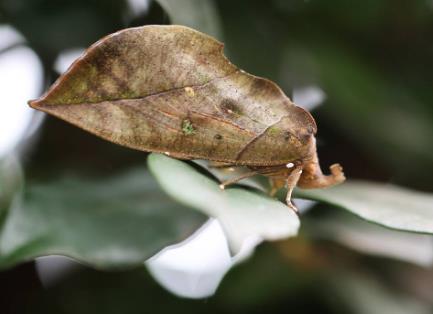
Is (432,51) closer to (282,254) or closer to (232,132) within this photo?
(282,254)

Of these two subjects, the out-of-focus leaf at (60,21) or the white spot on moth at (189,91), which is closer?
the white spot on moth at (189,91)

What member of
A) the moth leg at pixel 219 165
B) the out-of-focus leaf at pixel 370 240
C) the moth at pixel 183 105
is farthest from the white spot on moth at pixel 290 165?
the out-of-focus leaf at pixel 370 240

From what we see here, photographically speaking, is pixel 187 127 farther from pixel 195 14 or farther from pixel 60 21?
pixel 60 21

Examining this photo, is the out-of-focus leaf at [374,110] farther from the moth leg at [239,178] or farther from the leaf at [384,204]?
the moth leg at [239,178]

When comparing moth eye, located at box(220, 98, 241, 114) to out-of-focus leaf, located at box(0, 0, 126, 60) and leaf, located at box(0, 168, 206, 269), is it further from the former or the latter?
out-of-focus leaf, located at box(0, 0, 126, 60)

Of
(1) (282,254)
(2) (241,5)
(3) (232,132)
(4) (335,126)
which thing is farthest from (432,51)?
(3) (232,132)

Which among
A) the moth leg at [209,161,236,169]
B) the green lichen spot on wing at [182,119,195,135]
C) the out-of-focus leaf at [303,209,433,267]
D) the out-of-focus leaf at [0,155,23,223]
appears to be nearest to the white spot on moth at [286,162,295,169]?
the moth leg at [209,161,236,169]

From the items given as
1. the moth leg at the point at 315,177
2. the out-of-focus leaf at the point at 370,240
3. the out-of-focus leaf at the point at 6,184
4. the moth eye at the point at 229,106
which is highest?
the moth eye at the point at 229,106
